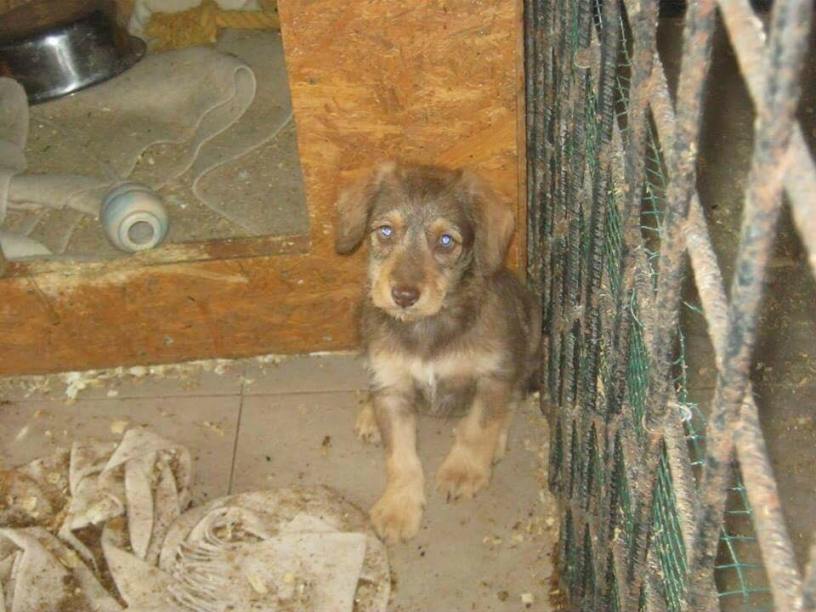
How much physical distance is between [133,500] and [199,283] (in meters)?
0.79

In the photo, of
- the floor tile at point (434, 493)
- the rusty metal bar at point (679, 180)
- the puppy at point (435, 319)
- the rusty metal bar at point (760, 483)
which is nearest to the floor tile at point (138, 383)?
the floor tile at point (434, 493)

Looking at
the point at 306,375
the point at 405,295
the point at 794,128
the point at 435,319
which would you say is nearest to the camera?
the point at 794,128

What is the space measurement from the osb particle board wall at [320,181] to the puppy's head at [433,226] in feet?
0.53

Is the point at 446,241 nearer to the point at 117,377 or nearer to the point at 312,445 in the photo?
the point at 312,445

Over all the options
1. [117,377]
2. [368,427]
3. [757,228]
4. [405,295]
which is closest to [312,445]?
[368,427]

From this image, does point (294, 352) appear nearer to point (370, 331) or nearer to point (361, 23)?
point (370, 331)

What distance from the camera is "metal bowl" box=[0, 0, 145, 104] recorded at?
4820 mm

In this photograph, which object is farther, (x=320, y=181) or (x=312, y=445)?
(x=312, y=445)

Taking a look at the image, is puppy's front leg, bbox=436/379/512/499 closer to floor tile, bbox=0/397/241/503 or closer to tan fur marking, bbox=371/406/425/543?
tan fur marking, bbox=371/406/425/543

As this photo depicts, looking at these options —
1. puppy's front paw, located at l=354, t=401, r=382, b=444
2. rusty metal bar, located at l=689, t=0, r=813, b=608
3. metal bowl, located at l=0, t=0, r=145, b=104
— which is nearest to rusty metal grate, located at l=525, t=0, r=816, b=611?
rusty metal bar, located at l=689, t=0, r=813, b=608

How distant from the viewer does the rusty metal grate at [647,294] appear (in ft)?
2.77

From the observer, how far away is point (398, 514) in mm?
3133

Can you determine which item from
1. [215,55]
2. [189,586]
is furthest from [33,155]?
[189,586]

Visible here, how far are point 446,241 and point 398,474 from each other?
2.63ft
